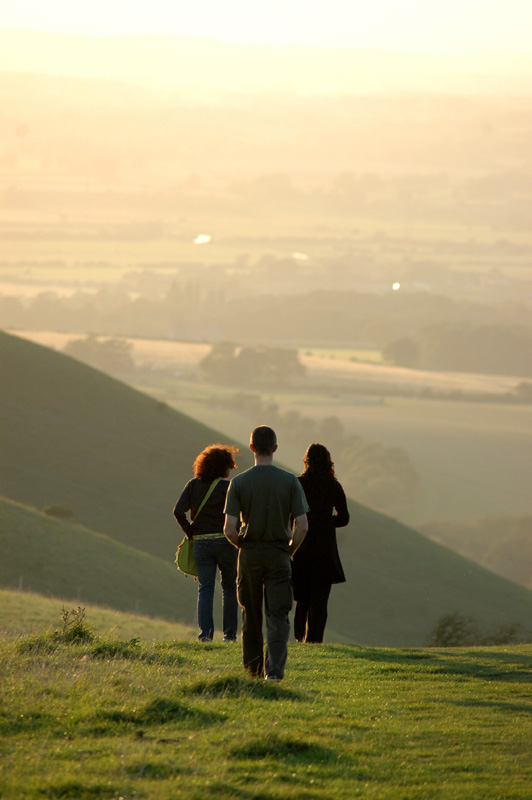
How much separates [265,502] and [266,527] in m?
0.20

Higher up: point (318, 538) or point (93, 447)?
point (93, 447)

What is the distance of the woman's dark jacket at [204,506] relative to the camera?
1088cm

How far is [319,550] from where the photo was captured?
1114cm

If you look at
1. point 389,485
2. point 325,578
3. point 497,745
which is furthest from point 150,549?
point 389,485

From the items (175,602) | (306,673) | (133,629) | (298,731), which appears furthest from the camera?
(175,602)

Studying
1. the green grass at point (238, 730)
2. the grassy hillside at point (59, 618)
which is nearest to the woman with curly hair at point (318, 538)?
the green grass at point (238, 730)

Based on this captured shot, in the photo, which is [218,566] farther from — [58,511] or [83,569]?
[58,511]

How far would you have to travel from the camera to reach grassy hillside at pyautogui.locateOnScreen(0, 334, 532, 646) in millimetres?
62656

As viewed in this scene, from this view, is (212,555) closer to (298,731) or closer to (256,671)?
(256,671)

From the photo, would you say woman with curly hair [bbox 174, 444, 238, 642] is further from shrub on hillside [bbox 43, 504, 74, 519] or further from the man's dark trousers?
shrub on hillside [bbox 43, 504, 74, 519]

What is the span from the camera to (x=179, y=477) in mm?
76375

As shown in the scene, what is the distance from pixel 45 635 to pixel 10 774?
181 inches

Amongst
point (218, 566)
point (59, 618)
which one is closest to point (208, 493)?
point (218, 566)

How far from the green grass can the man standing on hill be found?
689 mm
